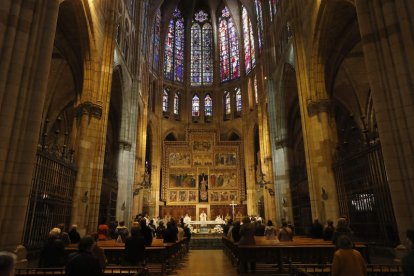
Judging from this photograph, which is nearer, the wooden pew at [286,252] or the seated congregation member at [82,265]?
the seated congregation member at [82,265]

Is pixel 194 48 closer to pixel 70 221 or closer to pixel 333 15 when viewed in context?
pixel 333 15

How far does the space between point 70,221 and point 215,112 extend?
1113 inches

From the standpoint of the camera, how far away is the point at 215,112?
40.2m

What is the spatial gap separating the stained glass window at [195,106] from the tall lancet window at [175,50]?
3236 millimetres

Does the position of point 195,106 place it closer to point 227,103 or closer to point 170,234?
point 227,103

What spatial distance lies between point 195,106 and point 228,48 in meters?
8.98

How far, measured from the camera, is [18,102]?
27.1 ft

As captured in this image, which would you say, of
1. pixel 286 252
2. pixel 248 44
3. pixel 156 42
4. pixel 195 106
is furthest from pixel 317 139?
pixel 156 42

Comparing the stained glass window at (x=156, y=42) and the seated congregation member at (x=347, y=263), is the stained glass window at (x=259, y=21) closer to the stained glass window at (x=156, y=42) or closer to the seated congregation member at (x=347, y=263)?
the stained glass window at (x=156, y=42)

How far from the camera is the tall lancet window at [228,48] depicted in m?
40.5

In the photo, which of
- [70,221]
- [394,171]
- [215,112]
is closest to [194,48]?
→ [215,112]

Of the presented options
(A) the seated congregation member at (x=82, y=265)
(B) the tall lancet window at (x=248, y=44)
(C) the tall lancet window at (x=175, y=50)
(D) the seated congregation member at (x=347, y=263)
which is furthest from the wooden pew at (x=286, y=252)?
(C) the tall lancet window at (x=175, y=50)

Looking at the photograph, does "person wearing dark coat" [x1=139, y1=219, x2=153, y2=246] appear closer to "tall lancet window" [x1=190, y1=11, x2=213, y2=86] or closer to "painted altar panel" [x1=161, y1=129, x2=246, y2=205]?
"painted altar panel" [x1=161, y1=129, x2=246, y2=205]

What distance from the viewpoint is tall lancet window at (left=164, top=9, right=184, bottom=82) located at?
134 ft
